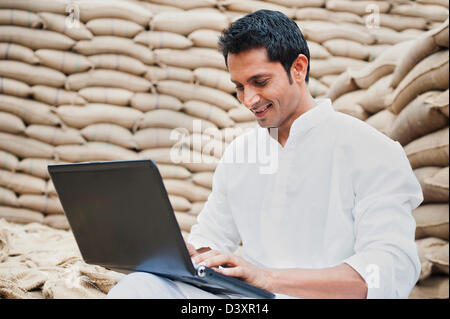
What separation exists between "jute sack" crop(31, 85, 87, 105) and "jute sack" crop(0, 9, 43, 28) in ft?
1.29

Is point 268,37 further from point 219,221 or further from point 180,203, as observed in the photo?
point 180,203

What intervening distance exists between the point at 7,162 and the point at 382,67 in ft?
6.90

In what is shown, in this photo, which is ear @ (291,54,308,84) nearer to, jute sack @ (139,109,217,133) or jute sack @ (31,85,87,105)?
jute sack @ (139,109,217,133)

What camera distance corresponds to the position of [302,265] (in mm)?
1086

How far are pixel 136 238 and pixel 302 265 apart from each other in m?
0.40

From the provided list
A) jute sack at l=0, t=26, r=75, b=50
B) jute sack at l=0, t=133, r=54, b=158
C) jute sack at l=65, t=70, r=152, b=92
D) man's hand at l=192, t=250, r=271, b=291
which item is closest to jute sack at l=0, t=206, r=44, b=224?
jute sack at l=0, t=133, r=54, b=158

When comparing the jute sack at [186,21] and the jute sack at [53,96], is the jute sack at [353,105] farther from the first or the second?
the jute sack at [53,96]

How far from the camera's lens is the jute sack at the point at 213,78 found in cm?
319

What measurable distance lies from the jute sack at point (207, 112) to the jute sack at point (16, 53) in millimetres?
951

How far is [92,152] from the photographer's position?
292 cm

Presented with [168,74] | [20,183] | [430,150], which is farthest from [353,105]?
[20,183]

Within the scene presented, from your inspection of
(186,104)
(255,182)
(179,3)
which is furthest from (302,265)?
(179,3)

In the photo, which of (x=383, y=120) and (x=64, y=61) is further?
(x=64, y=61)

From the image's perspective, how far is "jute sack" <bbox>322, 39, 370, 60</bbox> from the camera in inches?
130
